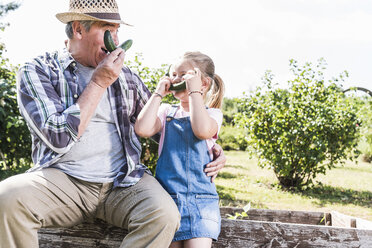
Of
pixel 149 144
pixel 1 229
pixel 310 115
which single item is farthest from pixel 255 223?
pixel 310 115

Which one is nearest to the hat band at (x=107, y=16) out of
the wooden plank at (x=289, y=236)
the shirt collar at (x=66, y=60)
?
the shirt collar at (x=66, y=60)

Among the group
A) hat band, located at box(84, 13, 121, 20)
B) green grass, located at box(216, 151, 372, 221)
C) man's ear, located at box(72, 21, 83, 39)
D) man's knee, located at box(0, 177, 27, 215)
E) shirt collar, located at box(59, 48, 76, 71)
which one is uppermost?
hat band, located at box(84, 13, 121, 20)

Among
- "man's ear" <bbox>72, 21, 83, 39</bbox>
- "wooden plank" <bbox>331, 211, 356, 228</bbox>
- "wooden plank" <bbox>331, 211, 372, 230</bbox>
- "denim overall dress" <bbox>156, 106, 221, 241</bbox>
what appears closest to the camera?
"denim overall dress" <bbox>156, 106, 221, 241</bbox>

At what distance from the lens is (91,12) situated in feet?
8.46

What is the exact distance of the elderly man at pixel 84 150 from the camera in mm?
2070

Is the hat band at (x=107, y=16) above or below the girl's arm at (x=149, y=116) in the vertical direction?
above

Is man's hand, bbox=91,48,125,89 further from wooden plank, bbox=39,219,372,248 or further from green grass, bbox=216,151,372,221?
green grass, bbox=216,151,372,221

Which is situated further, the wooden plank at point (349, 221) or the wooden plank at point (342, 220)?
the wooden plank at point (342, 220)

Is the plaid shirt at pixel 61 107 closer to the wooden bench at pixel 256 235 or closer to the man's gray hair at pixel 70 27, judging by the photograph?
the man's gray hair at pixel 70 27

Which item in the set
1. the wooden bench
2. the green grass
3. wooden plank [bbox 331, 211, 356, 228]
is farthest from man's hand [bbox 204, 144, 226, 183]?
the green grass

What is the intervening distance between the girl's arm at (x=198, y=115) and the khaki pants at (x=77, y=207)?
44 centimetres

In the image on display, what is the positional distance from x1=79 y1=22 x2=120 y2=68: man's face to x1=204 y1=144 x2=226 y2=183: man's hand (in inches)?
39.8

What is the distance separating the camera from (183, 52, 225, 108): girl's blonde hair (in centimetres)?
268

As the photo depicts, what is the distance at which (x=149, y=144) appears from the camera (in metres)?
5.93
